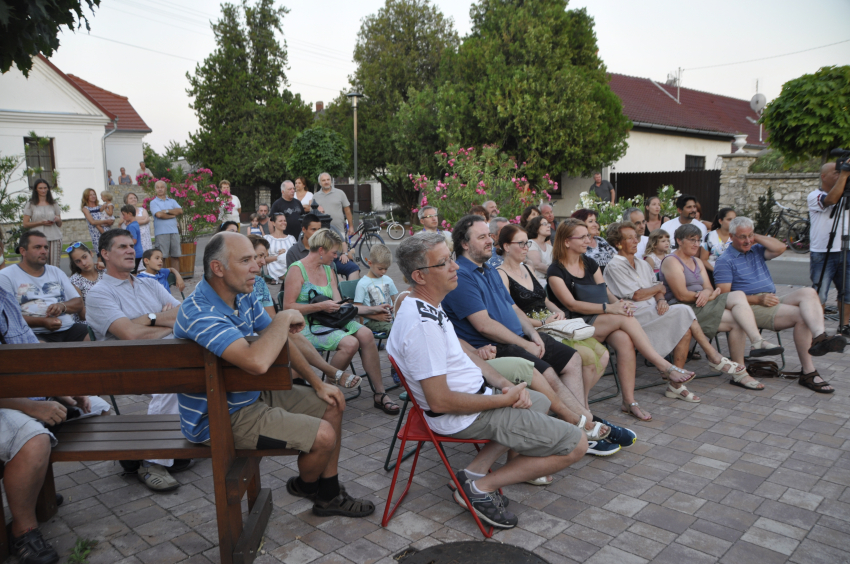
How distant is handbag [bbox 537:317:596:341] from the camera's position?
14.1 feet

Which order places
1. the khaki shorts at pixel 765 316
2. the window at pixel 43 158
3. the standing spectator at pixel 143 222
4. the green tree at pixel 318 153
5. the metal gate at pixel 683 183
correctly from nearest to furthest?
1. the khaki shorts at pixel 765 316
2. the standing spectator at pixel 143 222
3. the metal gate at pixel 683 183
4. the window at pixel 43 158
5. the green tree at pixel 318 153

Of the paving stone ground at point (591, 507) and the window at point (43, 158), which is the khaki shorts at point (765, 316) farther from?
the window at point (43, 158)

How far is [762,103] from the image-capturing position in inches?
898

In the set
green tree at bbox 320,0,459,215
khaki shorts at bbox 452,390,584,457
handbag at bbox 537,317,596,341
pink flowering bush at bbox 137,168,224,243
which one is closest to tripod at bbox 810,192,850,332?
handbag at bbox 537,317,596,341

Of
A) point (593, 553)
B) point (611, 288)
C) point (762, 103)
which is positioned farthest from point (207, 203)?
point (762, 103)

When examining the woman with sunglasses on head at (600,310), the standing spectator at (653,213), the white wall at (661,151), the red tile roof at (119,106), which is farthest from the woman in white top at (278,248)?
the red tile roof at (119,106)

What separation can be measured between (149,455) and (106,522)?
0.68m

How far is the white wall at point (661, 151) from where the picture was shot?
74.0ft

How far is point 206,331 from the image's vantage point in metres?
2.46

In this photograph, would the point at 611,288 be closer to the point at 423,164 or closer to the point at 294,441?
the point at 294,441

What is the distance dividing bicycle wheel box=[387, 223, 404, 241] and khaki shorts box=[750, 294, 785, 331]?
47.8 feet

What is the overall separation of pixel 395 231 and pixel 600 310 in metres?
15.3

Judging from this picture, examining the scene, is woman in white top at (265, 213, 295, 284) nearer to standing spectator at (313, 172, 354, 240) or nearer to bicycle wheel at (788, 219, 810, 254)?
standing spectator at (313, 172, 354, 240)

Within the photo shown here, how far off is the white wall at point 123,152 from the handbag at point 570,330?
98.5 ft
